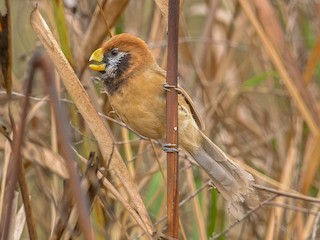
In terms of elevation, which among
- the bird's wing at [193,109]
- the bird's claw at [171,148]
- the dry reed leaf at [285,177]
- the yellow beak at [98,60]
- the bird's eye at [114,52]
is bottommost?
the dry reed leaf at [285,177]

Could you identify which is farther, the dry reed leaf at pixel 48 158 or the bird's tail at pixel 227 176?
the dry reed leaf at pixel 48 158

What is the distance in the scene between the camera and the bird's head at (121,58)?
156cm

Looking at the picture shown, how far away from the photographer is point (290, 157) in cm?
208

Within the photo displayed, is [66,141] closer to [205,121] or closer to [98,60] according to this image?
[98,60]

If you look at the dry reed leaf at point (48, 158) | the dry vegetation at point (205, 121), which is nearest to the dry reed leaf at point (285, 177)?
the dry vegetation at point (205, 121)

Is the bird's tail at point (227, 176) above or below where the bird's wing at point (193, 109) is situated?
below

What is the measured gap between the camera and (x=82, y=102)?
1281mm

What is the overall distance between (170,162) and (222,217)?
0.85 meters

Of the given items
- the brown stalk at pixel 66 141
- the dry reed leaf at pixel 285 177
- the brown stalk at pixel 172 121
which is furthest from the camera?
the dry reed leaf at pixel 285 177

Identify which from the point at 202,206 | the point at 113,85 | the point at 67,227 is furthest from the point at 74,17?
the point at 67,227

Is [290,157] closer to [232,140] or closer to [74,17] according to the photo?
[232,140]

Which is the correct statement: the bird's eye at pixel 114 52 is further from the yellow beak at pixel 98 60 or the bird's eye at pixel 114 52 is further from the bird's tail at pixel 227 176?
the bird's tail at pixel 227 176

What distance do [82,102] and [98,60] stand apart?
29 centimetres

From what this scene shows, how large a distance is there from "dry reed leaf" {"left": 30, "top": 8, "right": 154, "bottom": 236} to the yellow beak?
256 millimetres
